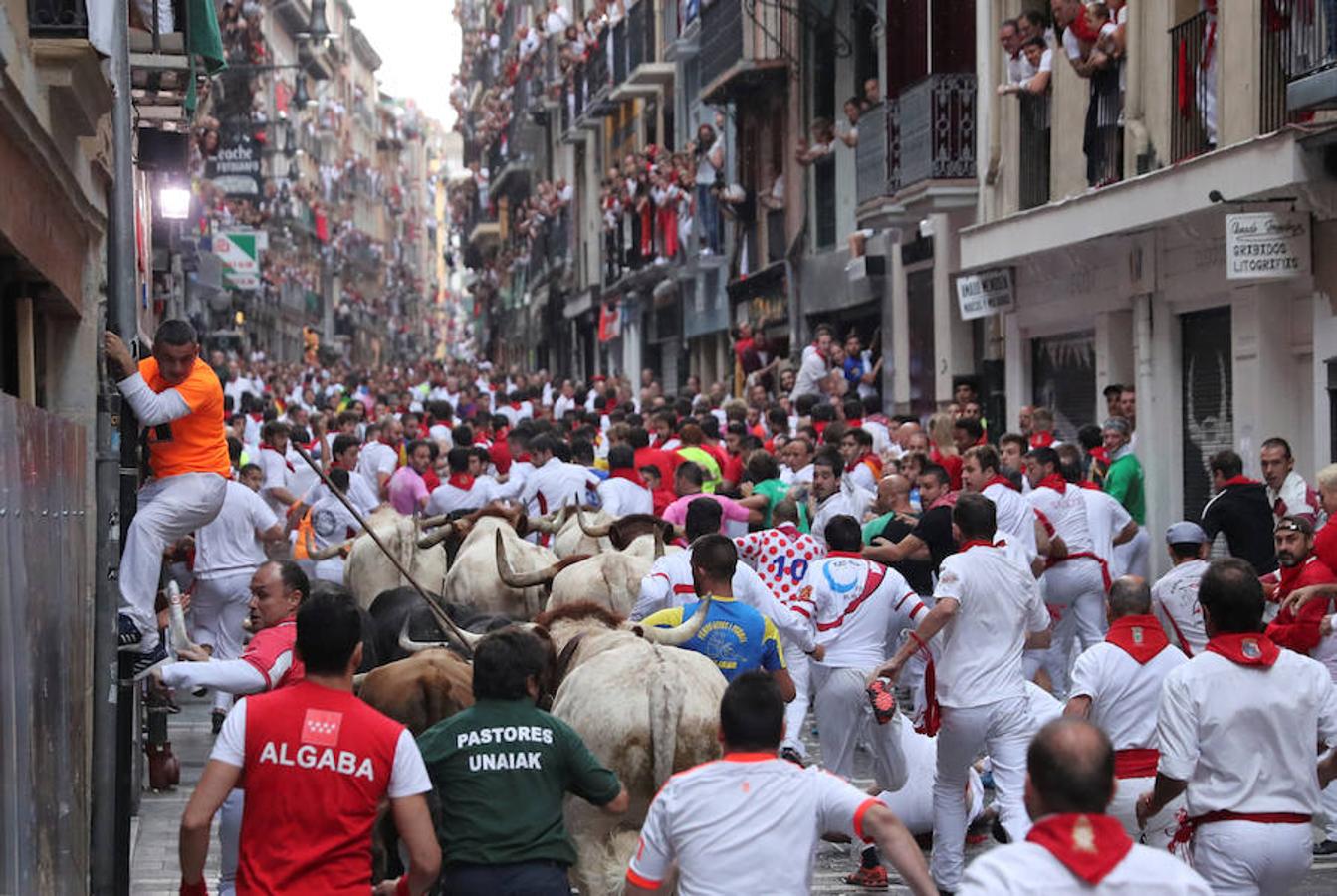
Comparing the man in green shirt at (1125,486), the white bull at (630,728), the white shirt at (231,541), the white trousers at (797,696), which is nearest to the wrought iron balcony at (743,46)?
the man in green shirt at (1125,486)

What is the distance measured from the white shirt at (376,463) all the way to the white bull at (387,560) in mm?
4442

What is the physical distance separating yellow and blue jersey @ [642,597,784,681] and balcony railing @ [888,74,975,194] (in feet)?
55.7

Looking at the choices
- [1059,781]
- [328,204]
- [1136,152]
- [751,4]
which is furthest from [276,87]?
[1059,781]

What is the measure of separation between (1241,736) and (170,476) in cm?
518

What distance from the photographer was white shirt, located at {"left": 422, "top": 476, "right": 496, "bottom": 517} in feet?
58.1

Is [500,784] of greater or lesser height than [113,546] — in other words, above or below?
below

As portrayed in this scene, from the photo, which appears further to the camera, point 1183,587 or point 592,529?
point 592,529

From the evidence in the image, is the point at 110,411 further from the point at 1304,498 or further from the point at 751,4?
the point at 751,4

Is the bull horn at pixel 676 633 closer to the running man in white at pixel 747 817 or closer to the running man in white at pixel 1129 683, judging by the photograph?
the running man in white at pixel 1129 683

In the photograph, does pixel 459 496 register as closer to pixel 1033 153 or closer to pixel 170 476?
pixel 170 476

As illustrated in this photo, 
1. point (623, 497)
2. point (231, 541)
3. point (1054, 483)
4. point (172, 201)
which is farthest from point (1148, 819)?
point (172, 201)

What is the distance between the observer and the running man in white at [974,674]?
991 centimetres

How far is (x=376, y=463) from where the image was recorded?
20.6m

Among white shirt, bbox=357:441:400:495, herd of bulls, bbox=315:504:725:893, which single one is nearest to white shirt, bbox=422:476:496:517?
white shirt, bbox=357:441:400:495
